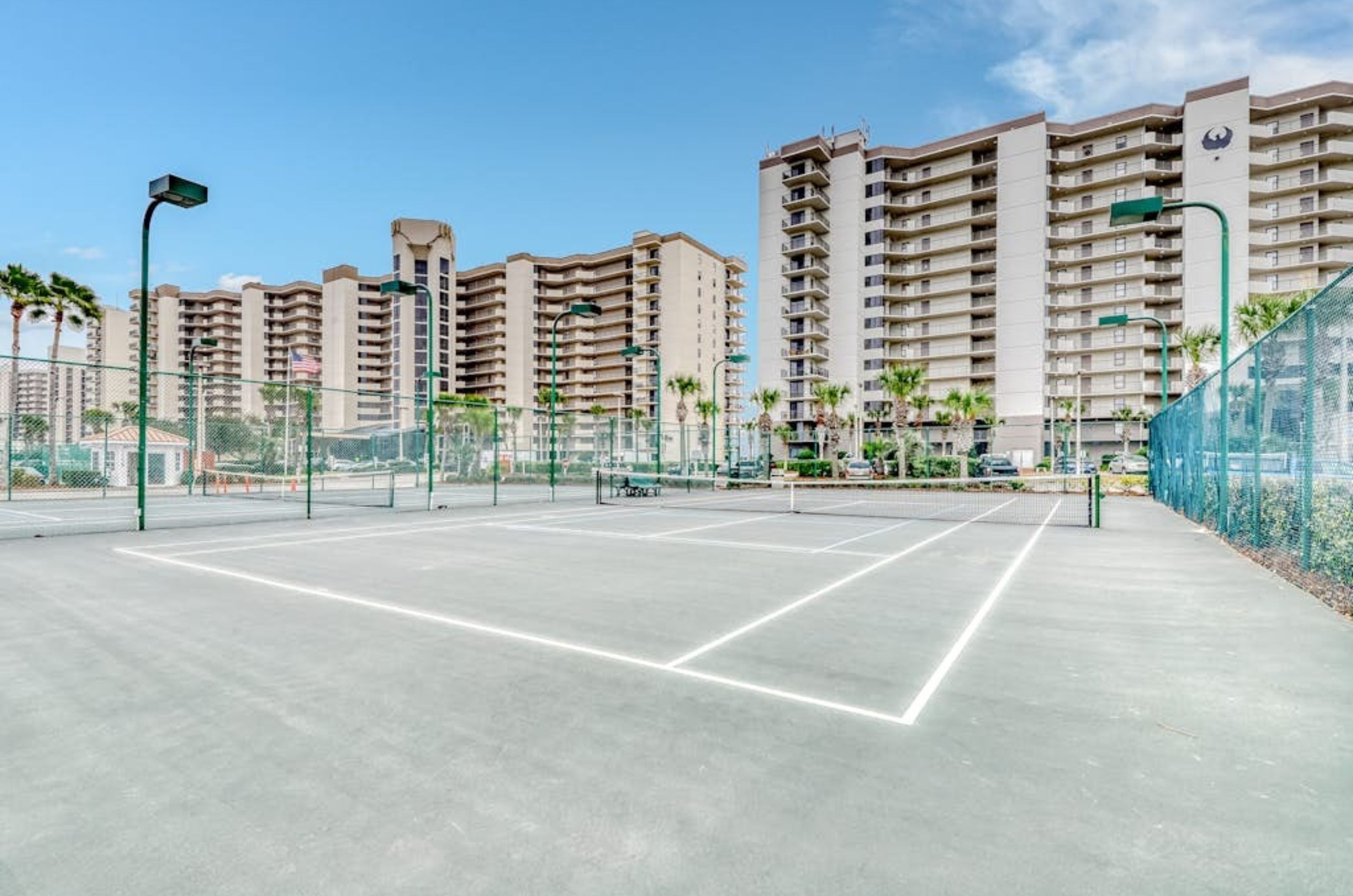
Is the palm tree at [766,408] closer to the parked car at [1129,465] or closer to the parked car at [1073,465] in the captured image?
the parked car at [1073,465]

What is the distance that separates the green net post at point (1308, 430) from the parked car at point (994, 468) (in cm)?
3413

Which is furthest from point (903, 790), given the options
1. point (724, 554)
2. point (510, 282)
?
point (510, 282)

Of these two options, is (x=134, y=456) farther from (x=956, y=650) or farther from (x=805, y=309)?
(x=805, y=309)

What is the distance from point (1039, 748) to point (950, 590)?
4.66 meters

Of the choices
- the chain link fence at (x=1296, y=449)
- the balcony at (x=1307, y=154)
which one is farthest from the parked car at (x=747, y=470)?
the balcony at (x=1307, y=154)

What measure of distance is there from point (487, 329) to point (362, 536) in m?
107

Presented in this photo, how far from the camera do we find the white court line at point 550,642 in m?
4.23

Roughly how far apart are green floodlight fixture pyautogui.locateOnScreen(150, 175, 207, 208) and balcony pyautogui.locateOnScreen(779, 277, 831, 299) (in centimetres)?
7415

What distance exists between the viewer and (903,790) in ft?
10.2

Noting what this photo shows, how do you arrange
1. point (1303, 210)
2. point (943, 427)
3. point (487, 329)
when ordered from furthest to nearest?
1. point (487, 329)
2. point (943, 427)
3. point (1303, 210)

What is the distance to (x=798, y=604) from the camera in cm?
723

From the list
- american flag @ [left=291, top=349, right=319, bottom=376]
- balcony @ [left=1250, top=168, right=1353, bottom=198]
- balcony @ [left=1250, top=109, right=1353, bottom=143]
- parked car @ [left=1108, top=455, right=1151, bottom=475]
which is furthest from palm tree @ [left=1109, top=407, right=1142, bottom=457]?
american flag @ [left=291, top=349, right=319, bottom=376]

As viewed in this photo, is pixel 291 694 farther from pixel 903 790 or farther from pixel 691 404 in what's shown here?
pixel 691 404

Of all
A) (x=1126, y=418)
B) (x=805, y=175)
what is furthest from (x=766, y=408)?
(x=1126, y=418)
